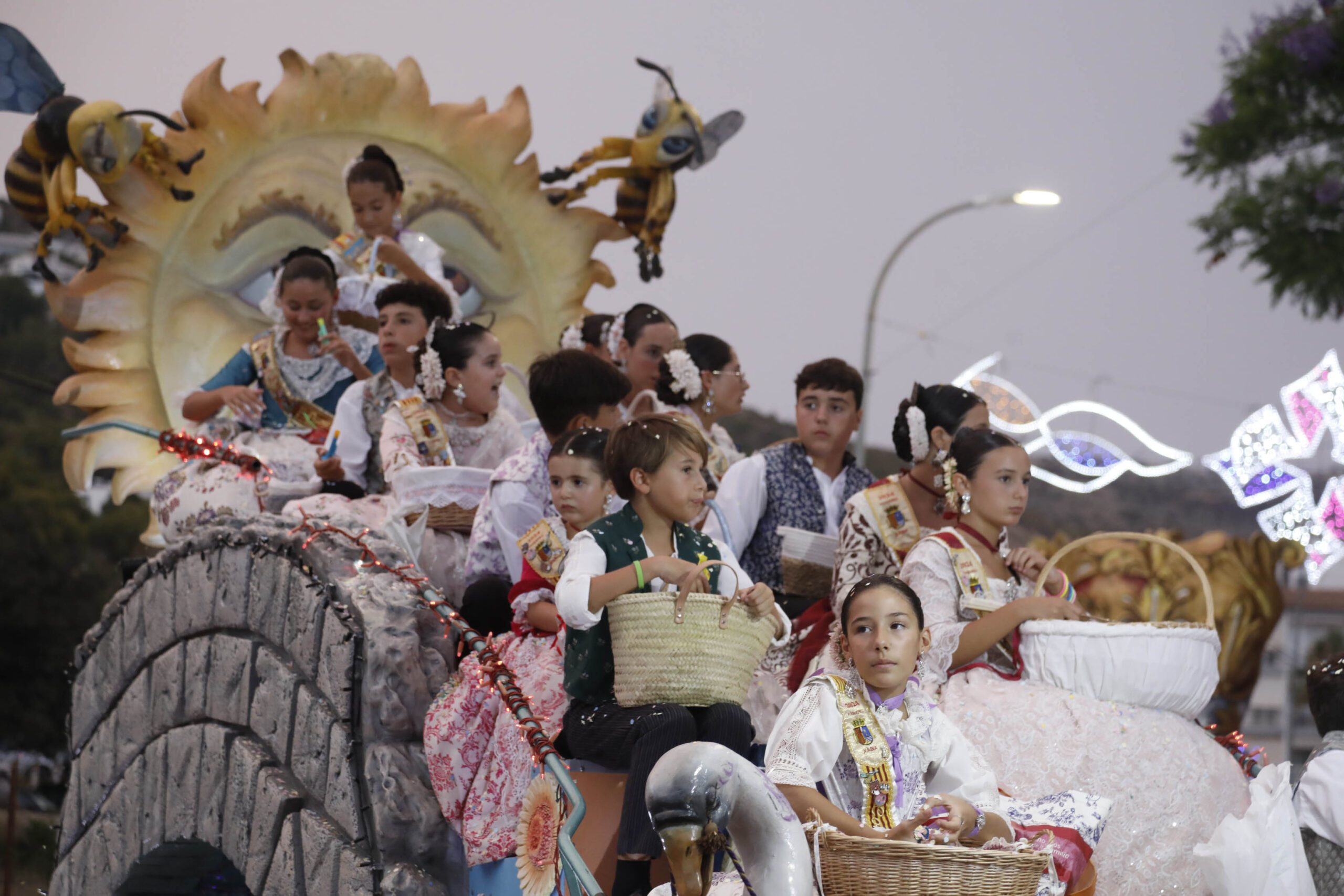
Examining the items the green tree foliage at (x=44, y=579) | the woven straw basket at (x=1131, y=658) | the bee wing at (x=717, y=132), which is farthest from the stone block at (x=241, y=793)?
the green tree foliage at (x=44, y=579)

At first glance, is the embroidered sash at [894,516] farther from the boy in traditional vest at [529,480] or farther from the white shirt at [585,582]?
the white shirt at [585,582]

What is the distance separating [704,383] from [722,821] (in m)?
3.43

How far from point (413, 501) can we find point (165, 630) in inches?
54.9

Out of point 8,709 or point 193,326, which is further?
point 8,709

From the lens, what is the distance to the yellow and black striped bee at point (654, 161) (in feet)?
27.2

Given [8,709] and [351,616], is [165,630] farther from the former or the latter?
[8,709]

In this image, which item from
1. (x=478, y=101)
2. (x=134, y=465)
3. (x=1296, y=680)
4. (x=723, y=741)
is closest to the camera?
(x=723, y=741)

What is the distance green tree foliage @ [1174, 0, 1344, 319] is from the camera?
49.1ft

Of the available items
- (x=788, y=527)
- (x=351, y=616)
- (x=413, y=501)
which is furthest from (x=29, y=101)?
(x=788, y=527)

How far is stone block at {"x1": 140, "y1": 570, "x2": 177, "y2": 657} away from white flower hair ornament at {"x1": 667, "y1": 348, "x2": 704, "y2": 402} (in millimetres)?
2177

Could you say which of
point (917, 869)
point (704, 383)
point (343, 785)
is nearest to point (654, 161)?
point (704, 383)

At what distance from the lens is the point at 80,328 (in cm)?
760

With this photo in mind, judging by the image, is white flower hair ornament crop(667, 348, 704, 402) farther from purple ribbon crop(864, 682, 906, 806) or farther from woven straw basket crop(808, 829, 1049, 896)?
woven straw basket crop(808, 829, 1049, 896)

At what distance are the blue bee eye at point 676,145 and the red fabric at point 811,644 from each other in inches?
168
